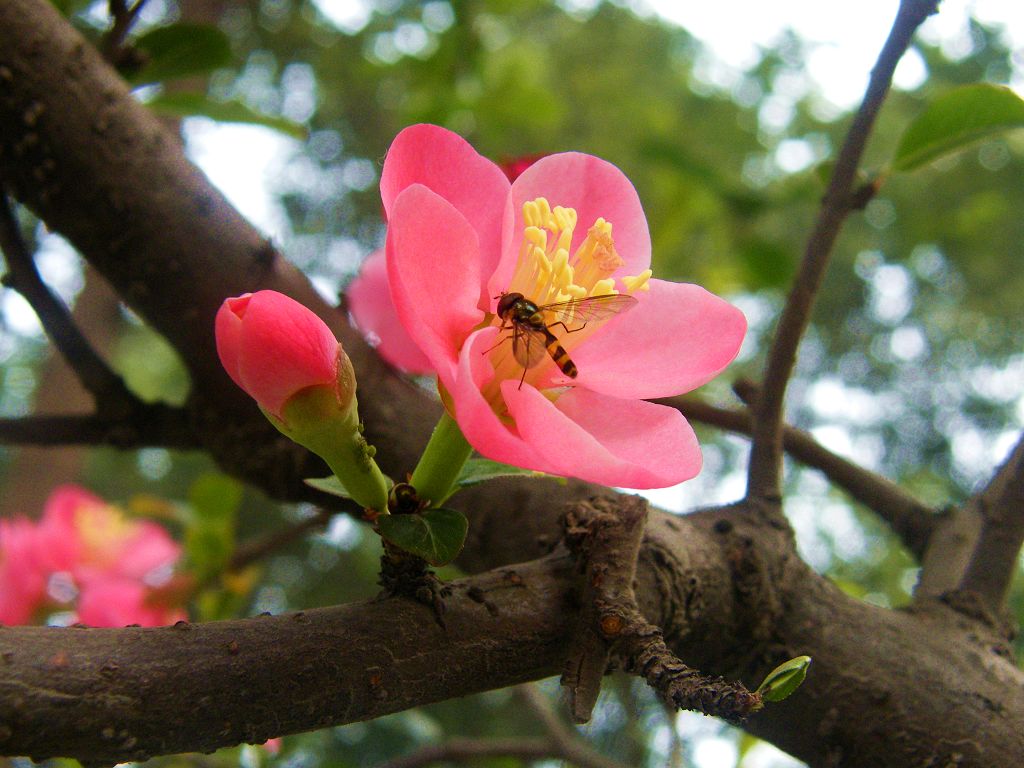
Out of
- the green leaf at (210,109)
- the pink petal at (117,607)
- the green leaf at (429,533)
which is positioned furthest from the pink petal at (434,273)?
the pink petal at (117,607)

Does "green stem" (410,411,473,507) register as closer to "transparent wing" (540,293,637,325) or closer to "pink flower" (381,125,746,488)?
"pink flower" (381,125,746,488)

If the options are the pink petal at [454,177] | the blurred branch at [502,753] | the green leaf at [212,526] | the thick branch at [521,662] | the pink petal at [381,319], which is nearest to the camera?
the thick branch at [521,662]

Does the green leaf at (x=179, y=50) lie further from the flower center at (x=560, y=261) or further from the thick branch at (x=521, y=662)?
the thick branch at (x=521, y=662)

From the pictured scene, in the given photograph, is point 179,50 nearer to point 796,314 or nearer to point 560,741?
point 796,314

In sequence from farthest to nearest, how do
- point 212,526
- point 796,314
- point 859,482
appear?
1. point 212,526
2. point 859,482
3. point 796,314

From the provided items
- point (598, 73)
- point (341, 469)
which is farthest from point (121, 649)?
point (598, 73)

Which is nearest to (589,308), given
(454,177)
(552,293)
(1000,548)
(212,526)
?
(552,293)

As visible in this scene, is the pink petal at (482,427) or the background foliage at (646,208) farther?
the background foliage at (646,208)
